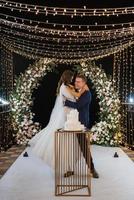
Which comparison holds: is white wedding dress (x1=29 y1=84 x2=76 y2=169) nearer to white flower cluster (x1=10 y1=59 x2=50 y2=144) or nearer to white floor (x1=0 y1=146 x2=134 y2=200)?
white floor (x1=0 y1=146 x2=134 y2=200)

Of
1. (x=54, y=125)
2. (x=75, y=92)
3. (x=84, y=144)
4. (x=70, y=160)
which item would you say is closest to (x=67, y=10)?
(x=75, y=92)

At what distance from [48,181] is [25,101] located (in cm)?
528

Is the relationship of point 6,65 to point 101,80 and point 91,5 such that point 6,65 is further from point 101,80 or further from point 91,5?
point 91,5

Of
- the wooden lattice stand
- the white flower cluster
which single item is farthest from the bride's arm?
the white flower cluster

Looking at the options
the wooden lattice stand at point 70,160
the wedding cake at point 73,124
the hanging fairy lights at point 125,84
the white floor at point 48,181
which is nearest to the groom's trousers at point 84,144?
the wooden lattice stand at point 70,160

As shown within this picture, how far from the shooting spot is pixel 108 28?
934 cm

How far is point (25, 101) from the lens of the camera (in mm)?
12477

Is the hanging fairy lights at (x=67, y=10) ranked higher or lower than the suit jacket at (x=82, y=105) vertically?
higher

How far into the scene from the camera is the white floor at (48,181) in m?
6.42

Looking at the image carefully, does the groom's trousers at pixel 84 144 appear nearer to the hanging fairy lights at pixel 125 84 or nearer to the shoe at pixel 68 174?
the shoe at pixel 68 174

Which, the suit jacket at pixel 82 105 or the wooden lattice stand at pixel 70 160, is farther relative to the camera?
the suit jacket at pixel 82 105

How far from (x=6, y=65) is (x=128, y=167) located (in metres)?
4.52

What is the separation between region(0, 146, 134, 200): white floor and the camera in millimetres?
6418

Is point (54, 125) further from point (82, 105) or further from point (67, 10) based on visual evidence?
point (67, 10)
